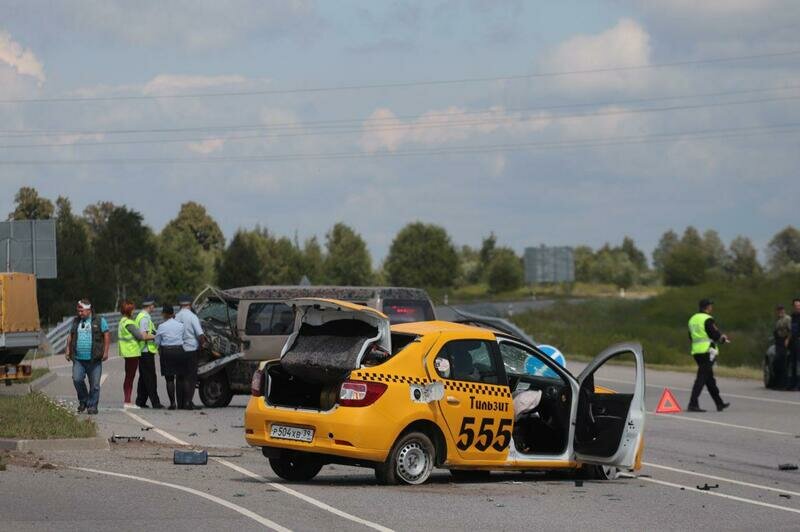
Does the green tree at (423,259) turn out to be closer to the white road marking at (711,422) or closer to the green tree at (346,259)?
the green tree at (346,259)

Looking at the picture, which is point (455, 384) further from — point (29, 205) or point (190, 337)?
point (29, 205)

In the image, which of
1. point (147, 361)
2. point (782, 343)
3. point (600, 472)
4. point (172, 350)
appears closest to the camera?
point (600, 472)

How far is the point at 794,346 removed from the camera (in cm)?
3036

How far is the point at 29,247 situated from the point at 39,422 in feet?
44.4

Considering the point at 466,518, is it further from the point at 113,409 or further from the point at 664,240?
the point at 664,240

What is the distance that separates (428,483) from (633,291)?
4620 inches

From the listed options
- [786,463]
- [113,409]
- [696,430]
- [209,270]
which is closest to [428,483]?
[786,463]

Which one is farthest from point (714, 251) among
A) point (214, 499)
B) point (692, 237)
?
point (214, 499)

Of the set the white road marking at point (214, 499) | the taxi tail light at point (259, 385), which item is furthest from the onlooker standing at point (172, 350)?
the taxi tail light at point (259, 385)

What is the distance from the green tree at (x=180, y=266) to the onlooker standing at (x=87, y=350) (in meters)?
60.9

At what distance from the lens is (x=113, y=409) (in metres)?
22.6

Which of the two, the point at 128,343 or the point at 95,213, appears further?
the point at 95,213

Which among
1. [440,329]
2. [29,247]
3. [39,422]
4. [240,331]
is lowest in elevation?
[39,422]

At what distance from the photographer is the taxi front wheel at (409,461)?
505 inches
